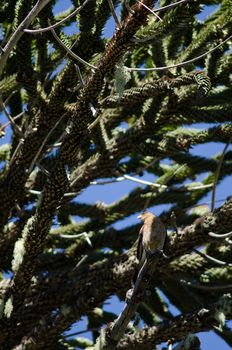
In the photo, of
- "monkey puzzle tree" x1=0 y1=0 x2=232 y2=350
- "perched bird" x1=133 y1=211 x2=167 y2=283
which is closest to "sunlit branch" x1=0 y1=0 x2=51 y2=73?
"monkey puzzle tree" x1=0 y1=0 x2=232 y2=350

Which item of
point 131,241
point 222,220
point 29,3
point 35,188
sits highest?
point 29,3

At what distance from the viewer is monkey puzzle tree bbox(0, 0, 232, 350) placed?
9.70 ft

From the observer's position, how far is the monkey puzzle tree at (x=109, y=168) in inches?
116

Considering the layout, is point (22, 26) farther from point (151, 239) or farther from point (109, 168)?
point (109, 168)

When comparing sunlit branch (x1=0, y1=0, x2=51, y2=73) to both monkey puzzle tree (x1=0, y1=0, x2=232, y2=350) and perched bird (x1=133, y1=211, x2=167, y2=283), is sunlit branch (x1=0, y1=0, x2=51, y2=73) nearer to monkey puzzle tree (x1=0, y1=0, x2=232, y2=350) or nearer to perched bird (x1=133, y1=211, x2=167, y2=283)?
monkey puzzle tree (x1=0, y1=0, x2=232, y2=350)

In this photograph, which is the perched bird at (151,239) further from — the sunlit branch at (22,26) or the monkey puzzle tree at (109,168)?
the sunlit branch at (22,26)

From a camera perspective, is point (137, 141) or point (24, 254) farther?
point (137, 141)

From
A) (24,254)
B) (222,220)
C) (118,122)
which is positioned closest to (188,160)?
(118,122)

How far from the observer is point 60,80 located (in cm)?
344

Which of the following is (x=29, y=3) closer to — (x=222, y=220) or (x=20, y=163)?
(x=20, y=163)

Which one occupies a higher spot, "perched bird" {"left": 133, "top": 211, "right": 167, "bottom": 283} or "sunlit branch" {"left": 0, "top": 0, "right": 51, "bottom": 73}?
"sunlit branch" {"left": 0, "top": 0, "right": 51, "bottom": 73}

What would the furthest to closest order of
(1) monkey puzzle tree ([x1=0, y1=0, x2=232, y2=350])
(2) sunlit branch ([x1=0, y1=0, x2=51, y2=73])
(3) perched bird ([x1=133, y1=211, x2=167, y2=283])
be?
(1) monkey puzzle tree ([x1=0, y1=0, x2=232, y2=350])
(3) perched bird ([x1=133, y1=211, x2=167, y2=283])
(2) sunlit branch ([x1=0, y1=0, x2=51, y2=73])

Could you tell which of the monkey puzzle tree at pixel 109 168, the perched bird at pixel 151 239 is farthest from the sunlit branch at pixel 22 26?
the perched bird at pixel 151 239

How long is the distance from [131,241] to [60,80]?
1252 millimetres
